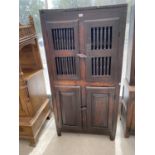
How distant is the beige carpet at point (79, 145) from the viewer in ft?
5.81

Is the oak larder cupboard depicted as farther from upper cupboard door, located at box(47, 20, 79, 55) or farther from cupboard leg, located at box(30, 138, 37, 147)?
cupboard leg, located at box(30, 138, 37, 147)

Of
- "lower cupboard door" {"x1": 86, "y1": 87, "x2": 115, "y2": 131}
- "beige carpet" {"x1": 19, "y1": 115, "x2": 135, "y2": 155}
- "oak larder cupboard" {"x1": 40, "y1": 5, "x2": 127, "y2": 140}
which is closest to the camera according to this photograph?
"oak larder cupboard" {"x1": 40, "y1": 5, "x2": 127, "y2": 140}

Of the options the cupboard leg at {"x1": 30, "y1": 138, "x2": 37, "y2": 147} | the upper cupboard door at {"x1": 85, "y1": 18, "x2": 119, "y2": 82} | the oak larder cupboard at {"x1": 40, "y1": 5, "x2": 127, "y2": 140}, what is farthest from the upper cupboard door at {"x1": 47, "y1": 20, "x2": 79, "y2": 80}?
the cupboard leg at {"x1": 30, "y1": 138, "x2": 37, "y2": 147}

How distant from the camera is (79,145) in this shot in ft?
6.15

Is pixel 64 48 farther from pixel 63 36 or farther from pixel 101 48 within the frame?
pixel 101 48

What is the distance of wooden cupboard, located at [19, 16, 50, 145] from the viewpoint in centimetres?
169

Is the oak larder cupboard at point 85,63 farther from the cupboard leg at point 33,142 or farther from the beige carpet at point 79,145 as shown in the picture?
the cupboard leg at point 33,142

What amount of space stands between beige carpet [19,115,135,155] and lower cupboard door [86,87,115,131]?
0.19 m

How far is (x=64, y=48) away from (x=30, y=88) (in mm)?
666

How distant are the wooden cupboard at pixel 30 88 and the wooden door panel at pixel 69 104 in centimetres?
34

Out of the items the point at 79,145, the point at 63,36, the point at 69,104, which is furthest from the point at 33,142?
the point at 63,36

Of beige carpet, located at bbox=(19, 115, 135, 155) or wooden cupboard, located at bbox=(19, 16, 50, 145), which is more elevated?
wooden cupboard, located at bbox=(19, 16, 50, 145)

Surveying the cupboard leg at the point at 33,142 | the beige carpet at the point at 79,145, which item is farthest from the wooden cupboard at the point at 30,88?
the beige carpet at the point at 79,145

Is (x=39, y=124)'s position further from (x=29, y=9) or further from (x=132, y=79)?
(x=29, y=9)
